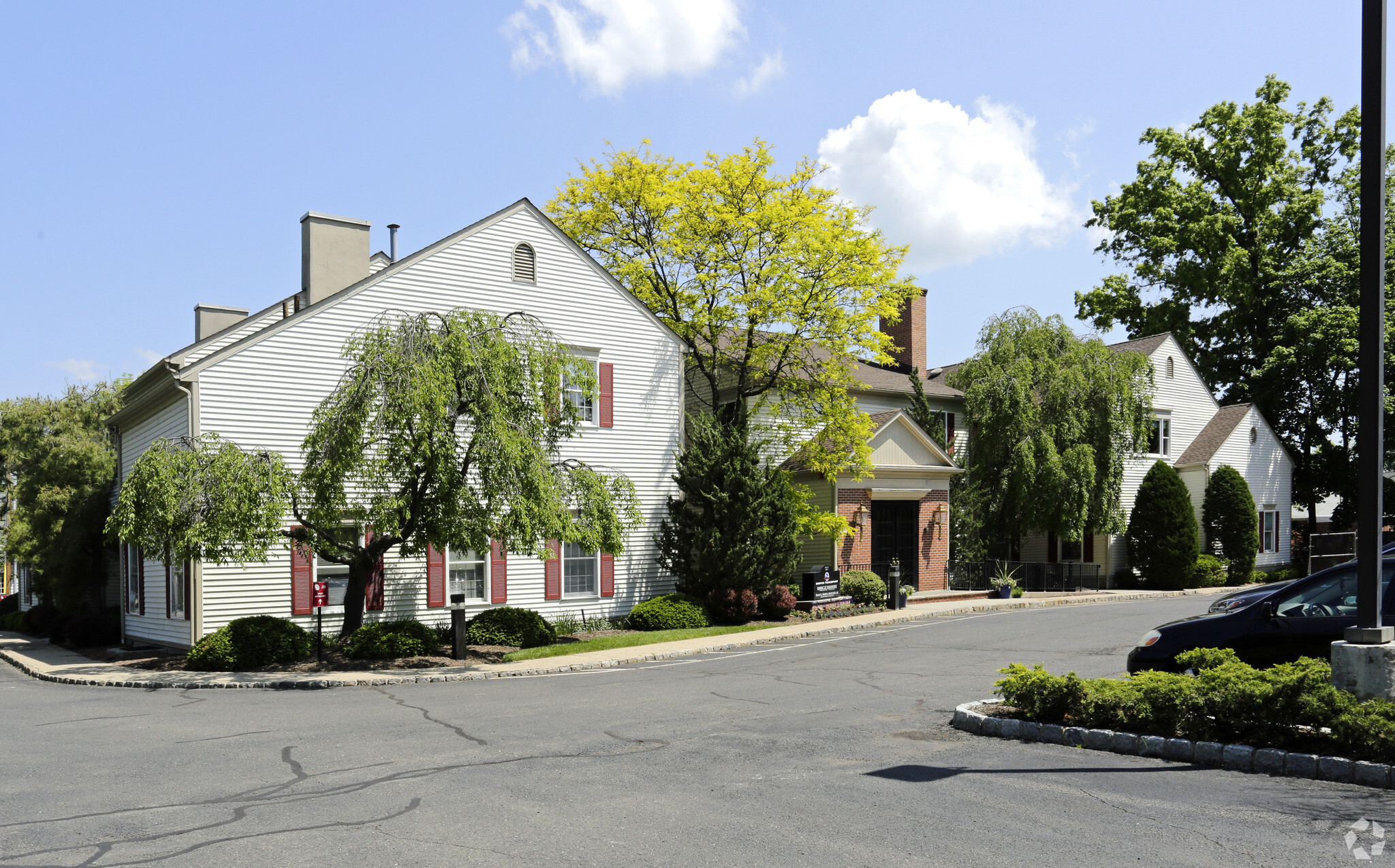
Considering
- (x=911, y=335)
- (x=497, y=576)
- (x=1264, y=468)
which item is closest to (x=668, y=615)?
(x=497, y=576)

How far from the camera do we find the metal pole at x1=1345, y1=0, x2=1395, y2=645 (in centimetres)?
842

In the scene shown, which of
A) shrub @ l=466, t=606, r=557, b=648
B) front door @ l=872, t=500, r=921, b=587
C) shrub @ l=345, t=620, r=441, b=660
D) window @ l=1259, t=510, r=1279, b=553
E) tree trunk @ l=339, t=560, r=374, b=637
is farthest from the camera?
window @ l=1259, t=510, r=1279, b=553

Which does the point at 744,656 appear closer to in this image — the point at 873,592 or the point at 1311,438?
the point at 873,592

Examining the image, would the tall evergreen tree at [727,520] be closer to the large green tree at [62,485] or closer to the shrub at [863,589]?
the shrub at [863,589]

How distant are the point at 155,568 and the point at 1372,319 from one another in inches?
864

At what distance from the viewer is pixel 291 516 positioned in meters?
20.1

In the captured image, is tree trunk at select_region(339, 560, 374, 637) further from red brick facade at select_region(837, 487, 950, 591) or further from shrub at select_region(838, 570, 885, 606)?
red brick facade at select_region(837, 487, 950, 591)

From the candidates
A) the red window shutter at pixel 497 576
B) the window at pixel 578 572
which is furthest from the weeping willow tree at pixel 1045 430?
the red window shutter at pixel 497 576

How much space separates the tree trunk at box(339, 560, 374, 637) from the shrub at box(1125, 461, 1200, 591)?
2621 centimetres

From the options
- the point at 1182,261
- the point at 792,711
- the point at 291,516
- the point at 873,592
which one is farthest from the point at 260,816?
the point at 1182,261

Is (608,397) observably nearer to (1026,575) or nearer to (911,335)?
(1026,575)

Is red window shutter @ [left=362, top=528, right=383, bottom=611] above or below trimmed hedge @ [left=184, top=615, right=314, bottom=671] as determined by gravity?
above

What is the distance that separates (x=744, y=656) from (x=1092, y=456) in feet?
62.0

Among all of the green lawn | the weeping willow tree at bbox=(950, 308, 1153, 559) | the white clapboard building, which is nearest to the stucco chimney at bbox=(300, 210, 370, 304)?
the white clapboard building
